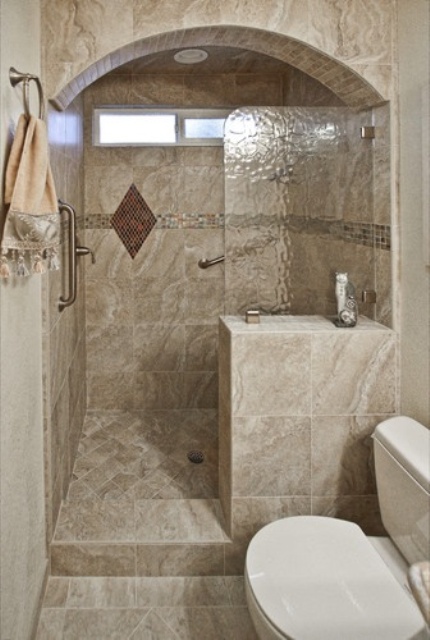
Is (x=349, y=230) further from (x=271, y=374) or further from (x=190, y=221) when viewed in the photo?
(x=190, y=221)

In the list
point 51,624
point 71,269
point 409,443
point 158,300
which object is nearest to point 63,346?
point 71,269

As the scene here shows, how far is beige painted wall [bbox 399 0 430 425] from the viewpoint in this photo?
201 centimetres

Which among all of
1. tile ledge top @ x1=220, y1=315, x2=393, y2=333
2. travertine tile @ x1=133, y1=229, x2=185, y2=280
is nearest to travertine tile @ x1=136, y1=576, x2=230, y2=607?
tile ledge top @ x1=220, y1=315, x2=393, y2=333

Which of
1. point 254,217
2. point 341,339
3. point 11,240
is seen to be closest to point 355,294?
point 341,339

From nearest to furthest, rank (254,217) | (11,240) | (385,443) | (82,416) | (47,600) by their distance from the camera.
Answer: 1. (11,240)
2. (385,443)
3. (47,600)
4. (254,217)
5. (82,416)

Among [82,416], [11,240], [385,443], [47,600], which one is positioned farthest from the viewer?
[82,416]

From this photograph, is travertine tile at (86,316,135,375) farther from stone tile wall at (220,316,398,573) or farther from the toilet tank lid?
the toilet tank lid

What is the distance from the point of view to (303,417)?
7.27 feet

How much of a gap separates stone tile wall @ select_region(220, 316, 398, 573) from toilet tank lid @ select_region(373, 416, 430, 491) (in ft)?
0.64

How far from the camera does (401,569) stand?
1799 mm

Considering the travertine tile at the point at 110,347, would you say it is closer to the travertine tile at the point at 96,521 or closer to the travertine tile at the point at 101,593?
the travertine tile at the point at 96,521

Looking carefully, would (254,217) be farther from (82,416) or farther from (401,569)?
(82,416)

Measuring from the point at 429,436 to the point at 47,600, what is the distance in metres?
1.52

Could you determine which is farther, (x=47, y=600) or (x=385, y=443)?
(x=47, y=600)
